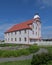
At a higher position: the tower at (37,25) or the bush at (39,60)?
the tower at (37,25)

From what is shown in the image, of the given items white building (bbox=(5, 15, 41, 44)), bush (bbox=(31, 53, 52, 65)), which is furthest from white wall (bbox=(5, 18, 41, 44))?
bush (bbox=(31, 53, 52, 65))

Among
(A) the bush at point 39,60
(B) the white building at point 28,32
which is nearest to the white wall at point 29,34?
(B) the white building at point 28,32

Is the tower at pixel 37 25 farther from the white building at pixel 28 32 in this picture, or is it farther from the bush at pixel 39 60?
the bush at pixel 39 60

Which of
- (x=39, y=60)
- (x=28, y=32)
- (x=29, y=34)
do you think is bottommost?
(x=39, y=60)

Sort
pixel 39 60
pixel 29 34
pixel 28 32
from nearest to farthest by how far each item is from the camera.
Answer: pixel 39 60 < pixel 28 32 < pixel 29 34

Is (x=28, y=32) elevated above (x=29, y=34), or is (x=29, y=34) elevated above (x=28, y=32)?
(x=28, y=32)

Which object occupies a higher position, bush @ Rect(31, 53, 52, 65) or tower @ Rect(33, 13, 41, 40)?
tower @ Rect(33, 13, 41, 40)

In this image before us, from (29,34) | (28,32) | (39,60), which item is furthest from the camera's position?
(29,34)

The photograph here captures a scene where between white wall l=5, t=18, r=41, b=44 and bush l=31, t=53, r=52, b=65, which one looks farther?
white wall l=5, t=18, r=41, b=44

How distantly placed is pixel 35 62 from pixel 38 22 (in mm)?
43378

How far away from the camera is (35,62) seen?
13.8m

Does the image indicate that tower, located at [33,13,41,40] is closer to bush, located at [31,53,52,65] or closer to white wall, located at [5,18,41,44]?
white wall, located at [5,18,41,44]

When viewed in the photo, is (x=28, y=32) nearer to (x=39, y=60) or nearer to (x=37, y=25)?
(x=37, y=25)

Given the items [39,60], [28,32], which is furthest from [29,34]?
[39,60]
